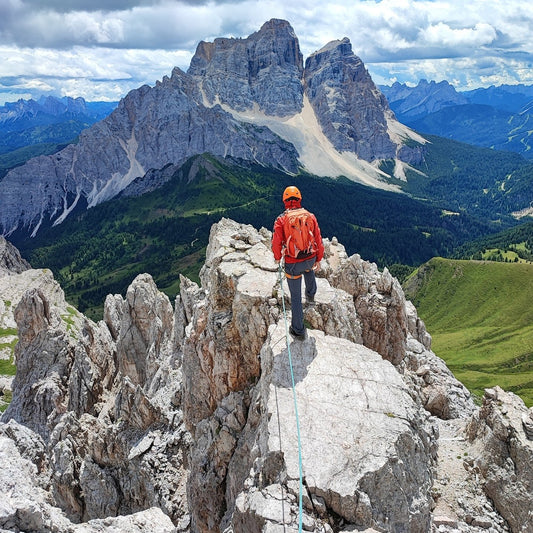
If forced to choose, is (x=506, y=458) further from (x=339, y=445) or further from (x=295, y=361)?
(x=295, y=361)

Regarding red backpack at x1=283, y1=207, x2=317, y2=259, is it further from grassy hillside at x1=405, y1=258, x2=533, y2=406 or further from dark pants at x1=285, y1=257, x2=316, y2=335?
grassy hillside at x1=405, y1=258, x2=533, y2=406

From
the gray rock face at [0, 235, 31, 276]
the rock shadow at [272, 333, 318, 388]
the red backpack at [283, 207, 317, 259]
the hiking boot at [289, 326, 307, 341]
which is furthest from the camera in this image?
the gray rock face at [0, 235, 31, 276]

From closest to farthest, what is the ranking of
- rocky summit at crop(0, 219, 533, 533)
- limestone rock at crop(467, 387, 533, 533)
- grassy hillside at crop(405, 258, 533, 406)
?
rocky summit at crop(0, 219, 533, 533) < limestone rock at crop(467, 387, 533, 533) < grassy hillside at crop(405, 258, 533, 406)

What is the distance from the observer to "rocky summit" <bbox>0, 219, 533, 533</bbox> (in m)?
13.3

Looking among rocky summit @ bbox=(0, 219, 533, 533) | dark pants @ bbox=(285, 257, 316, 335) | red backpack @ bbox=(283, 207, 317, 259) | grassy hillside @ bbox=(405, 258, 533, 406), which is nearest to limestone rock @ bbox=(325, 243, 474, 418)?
rocky summit @ bbox=(0, 219, 533, 533)

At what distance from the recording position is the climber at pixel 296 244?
18.5 meters

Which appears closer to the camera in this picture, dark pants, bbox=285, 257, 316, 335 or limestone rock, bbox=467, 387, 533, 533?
limestone rock, bbox=467, 387, 533, 533

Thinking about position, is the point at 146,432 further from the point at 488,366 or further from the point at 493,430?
the point at 488,366

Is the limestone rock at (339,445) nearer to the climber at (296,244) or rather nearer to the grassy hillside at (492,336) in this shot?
the climber at (296,244)

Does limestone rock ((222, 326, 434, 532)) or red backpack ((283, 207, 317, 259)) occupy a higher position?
red backpack ((283, 207, 317, 259))

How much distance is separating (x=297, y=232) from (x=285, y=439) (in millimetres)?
8542

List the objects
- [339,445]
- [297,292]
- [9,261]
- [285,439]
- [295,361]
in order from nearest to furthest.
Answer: [339,445] → [285,439] → [295,361] → [297,292] → [9,261]

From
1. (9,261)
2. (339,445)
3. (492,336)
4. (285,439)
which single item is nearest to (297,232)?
(285,439)

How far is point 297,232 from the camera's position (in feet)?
60.5
